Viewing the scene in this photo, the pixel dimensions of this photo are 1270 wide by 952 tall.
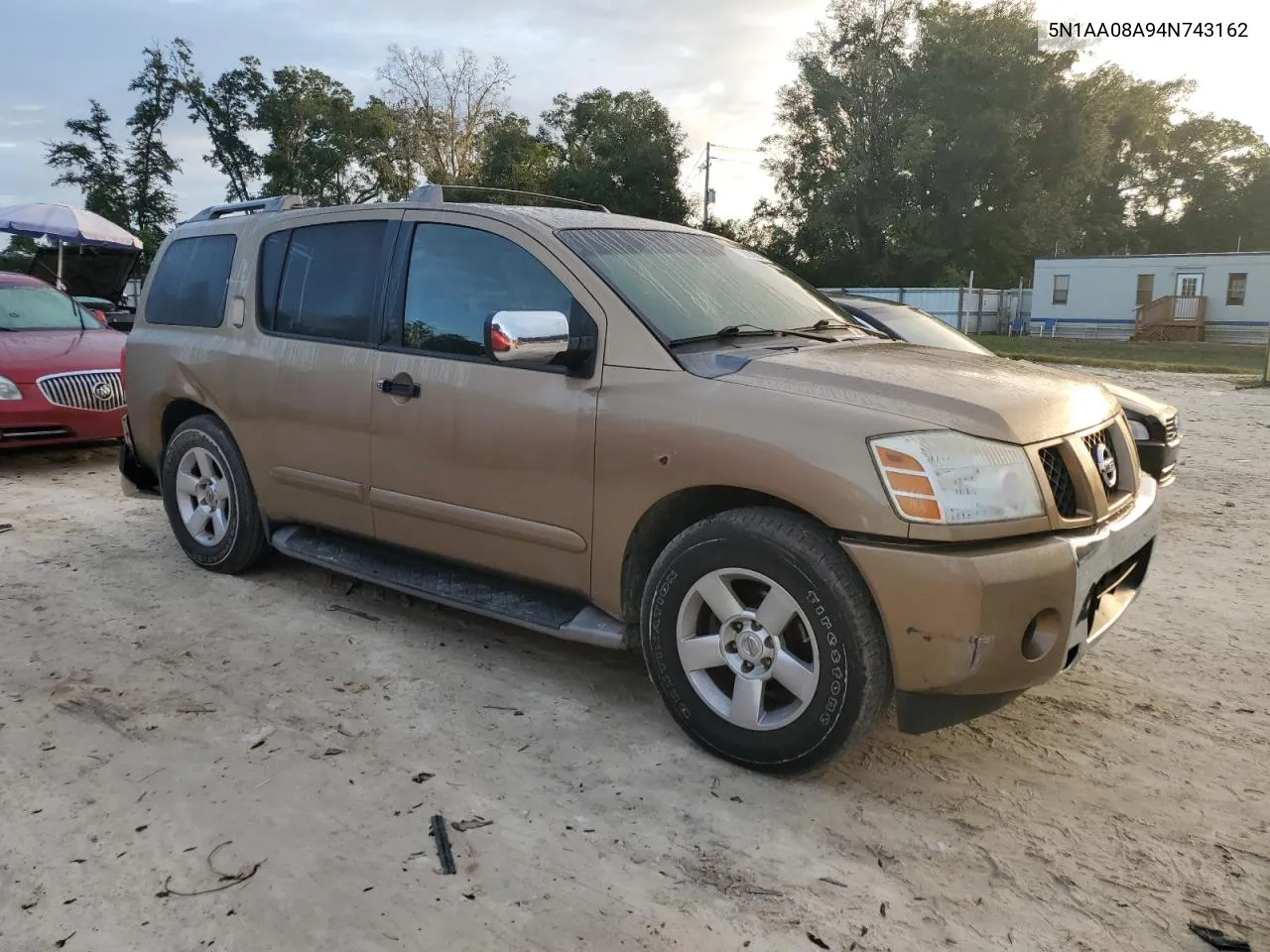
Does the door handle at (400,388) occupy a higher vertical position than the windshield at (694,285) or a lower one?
lower

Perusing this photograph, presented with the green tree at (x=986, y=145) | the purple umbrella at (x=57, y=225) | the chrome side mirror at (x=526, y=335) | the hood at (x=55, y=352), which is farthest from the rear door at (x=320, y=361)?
the green tree at (x=986, y=145)

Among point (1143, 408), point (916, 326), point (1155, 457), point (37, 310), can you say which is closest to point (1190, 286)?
point (916, 326)

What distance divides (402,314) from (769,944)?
107 inches

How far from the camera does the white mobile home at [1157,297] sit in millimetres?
32781

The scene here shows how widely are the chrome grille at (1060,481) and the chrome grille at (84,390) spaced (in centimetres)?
689

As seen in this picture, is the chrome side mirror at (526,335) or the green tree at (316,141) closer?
the chrome side mirror at (526,335)

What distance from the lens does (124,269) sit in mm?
16250

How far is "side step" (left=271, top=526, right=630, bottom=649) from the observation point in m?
3.34

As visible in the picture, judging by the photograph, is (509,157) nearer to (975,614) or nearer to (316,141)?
(316,141)

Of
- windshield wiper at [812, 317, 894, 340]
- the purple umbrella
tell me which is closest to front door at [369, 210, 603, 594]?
windshield wiper at [812, 317, 894, 340]

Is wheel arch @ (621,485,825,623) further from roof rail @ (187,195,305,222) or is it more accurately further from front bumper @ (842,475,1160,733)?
roof rail @ (187,195,305,222)

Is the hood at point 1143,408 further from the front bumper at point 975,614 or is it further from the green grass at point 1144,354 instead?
the green grass at point 1144,354

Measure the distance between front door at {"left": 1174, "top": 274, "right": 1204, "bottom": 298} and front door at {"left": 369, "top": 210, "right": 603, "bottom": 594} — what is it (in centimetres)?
3654

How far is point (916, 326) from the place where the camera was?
21.6 ft
